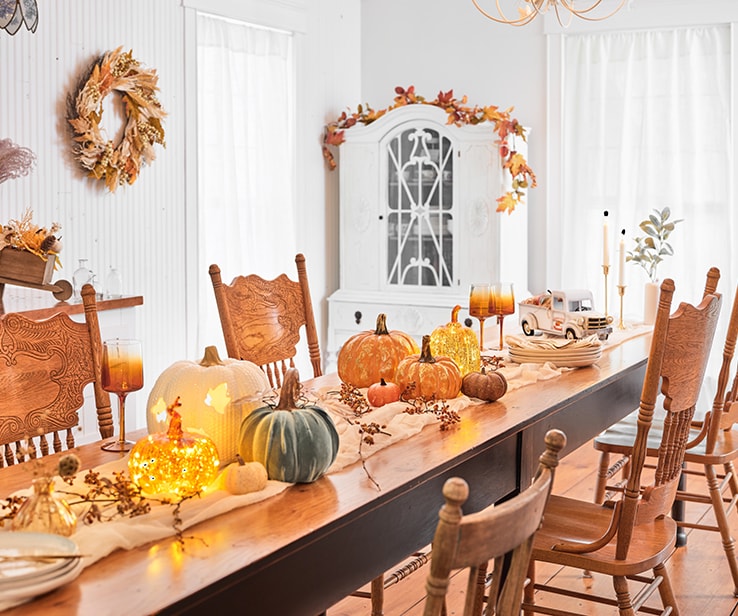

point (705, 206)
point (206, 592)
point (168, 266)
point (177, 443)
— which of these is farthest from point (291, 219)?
point (206, 592)

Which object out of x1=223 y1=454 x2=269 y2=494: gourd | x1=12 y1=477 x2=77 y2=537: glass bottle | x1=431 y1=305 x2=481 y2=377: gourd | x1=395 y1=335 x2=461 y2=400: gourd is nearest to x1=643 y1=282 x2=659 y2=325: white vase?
x1=431 y1=305 x2=481 y2=377: gourd

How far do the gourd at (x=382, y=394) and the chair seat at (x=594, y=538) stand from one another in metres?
0.48

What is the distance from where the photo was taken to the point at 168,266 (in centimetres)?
454

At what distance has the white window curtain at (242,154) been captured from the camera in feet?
15.8

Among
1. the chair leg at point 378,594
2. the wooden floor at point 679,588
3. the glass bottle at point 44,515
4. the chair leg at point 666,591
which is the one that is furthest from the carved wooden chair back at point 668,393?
the glass bottle at point 44,515

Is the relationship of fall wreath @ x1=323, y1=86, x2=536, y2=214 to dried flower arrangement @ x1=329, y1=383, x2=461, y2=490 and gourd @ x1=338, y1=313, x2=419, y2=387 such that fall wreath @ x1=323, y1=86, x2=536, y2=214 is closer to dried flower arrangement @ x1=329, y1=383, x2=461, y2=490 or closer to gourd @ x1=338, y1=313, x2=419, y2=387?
gourd @ x1=338, y1=313, x2=419, y2=387

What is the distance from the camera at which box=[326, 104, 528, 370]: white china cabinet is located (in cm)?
504

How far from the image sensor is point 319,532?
1.42 metres

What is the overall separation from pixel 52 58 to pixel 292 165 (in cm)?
165

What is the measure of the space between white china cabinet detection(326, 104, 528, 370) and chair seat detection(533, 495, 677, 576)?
2.62 metres

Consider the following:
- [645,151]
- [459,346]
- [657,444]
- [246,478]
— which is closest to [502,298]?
[459,346]

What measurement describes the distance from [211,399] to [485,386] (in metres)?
0.76

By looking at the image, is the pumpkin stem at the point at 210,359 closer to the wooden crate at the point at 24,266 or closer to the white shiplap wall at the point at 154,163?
the wooden crate at the point at 24,266

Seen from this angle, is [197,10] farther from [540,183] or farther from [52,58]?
[540,183]
